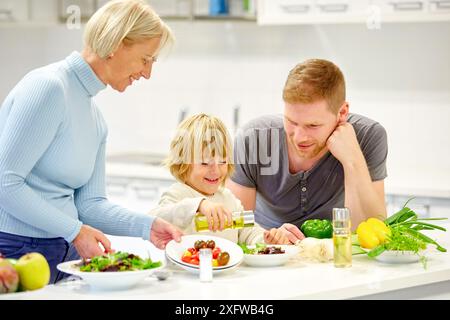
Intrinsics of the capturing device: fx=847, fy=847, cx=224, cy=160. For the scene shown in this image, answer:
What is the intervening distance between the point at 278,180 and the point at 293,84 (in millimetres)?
406

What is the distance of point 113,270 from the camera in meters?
2.04

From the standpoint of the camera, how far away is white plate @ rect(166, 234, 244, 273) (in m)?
2.20

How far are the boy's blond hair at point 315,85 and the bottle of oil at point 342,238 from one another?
19.6 inches

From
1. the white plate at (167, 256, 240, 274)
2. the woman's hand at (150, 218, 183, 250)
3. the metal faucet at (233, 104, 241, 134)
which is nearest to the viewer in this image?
the white plate at (167, 256, 240, 274)

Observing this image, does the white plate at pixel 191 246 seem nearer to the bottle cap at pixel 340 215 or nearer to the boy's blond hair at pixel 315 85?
the bottle cap at pixel 340 215

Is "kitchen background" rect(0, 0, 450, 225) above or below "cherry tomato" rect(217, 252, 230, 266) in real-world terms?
above

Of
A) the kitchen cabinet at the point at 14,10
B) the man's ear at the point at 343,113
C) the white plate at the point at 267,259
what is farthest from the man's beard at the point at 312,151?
the kitchen cabinet at the point at 14,10

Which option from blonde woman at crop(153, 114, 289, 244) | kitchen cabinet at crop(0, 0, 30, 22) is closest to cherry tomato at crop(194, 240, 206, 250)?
blonde woman at crop(153, 114, 289, 244)

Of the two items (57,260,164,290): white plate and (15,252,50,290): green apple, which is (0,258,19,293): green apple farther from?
(57,260,164,290): white plate

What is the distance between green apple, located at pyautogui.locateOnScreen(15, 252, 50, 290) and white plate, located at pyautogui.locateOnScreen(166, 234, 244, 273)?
378 millimetres
